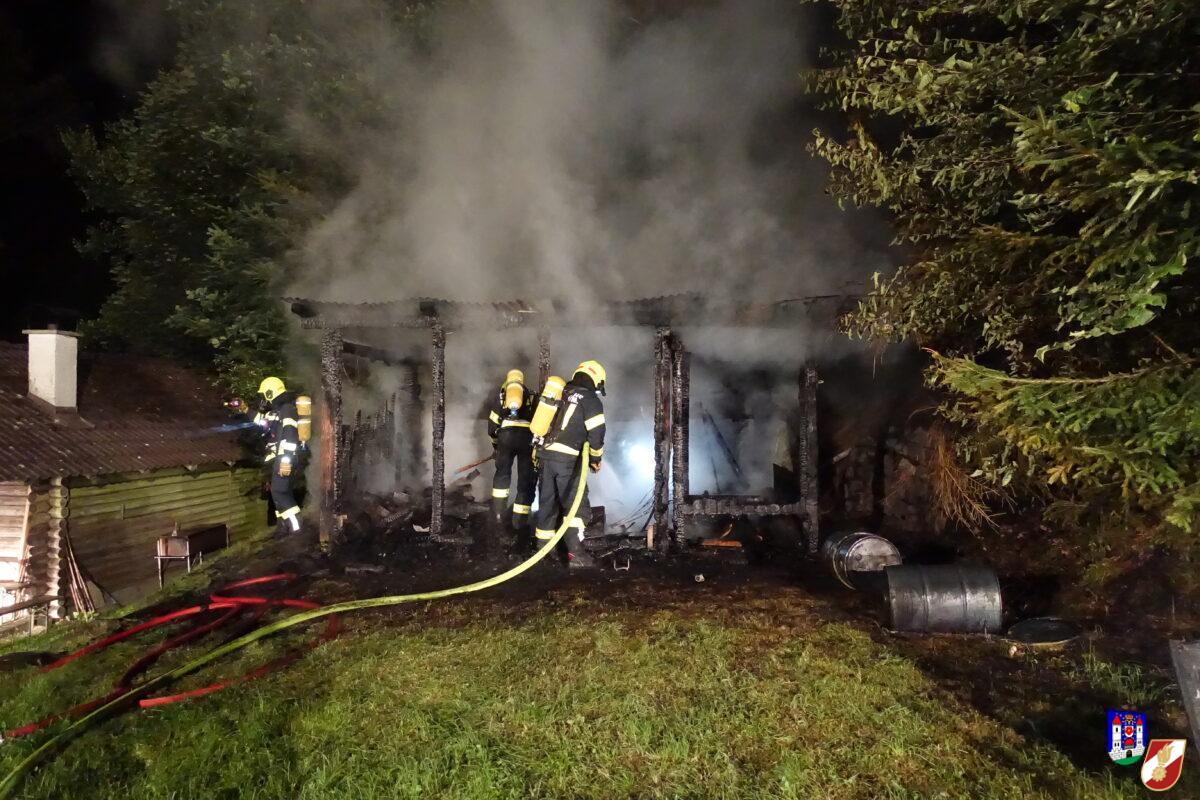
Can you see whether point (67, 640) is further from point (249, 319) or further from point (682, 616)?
point (249, 319)

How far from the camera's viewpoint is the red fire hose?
13.7ft

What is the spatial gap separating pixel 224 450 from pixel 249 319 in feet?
9.10

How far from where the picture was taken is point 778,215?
1129 centimetres

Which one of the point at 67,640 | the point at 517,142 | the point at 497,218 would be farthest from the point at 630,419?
the point at 67,640

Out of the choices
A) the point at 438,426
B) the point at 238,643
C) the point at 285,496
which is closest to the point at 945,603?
the point at 238,643

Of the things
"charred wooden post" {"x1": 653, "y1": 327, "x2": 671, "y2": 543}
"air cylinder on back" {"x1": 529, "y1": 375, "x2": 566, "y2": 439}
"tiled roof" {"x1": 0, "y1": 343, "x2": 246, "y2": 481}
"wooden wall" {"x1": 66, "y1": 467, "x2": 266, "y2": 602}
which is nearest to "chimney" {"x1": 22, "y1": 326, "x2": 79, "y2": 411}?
"tiled roof" {"x1": 0, "y1": 343, "x2": 246, "y2": 481}

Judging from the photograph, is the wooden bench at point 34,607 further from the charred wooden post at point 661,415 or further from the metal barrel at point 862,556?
the metal barrel at point 862,556

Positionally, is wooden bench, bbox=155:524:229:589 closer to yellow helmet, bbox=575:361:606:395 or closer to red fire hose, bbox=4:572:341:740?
red fire hose, bbox=4:572:341:740

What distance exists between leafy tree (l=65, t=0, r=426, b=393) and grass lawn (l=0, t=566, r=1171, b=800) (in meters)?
9.40

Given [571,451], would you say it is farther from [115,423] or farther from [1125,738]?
[115,423]

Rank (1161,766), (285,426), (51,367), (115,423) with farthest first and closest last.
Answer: (115,423), (51,367), (285,426), (1161,766)

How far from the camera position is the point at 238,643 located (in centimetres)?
509

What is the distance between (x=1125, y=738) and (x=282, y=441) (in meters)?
9.11

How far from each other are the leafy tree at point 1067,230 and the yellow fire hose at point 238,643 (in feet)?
13.7
